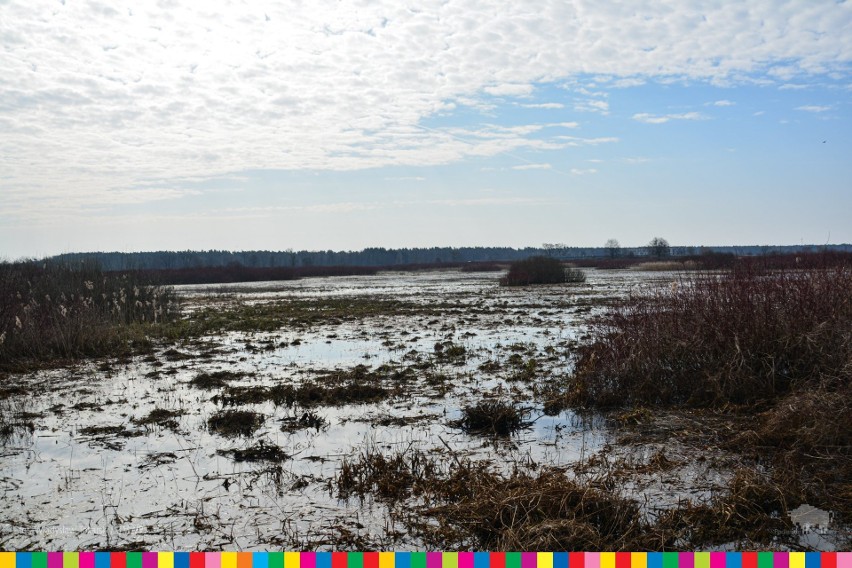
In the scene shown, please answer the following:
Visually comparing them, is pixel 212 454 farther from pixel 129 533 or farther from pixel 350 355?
pixel 350 355

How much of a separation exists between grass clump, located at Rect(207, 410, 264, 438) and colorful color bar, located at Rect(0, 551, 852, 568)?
13.7 ft

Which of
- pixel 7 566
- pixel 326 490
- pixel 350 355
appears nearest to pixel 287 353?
pixel 350 355

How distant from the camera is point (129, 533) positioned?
5.44 m

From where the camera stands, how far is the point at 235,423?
9148 mm

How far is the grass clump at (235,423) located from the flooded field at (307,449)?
1.5 inches

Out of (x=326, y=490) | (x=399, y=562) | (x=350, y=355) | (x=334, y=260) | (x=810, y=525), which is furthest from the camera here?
(x=334, y=260)

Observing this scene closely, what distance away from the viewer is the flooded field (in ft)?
→ 18.3

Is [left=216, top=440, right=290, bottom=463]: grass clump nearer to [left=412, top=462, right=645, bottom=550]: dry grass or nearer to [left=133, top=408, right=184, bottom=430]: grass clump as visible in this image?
[left=133, top=408, right=184, bottom=430]: grass clump

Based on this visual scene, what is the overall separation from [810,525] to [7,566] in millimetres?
6274

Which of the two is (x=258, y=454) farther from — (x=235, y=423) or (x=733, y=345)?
(x=733, y=345)

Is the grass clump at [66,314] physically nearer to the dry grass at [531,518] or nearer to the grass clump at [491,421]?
the grass clump at [491,421]

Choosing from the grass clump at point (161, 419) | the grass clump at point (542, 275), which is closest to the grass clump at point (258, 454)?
the grass clump at point (161, 419)

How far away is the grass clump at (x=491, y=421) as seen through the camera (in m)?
8.70

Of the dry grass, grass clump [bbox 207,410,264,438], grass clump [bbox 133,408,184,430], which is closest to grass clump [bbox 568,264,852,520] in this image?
the dry grass
